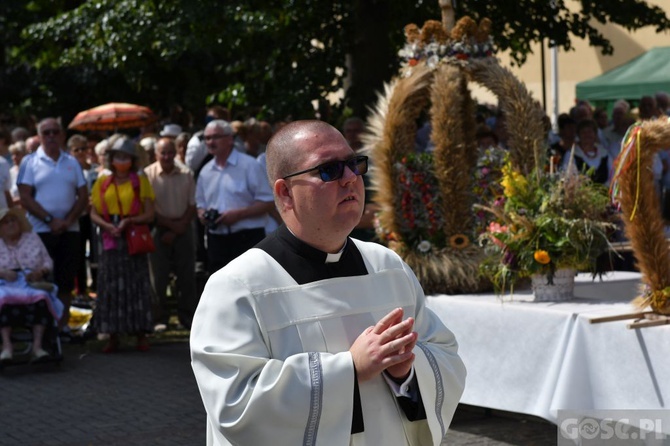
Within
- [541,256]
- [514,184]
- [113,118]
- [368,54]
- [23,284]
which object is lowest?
[23,284]

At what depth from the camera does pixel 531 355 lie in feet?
21.2

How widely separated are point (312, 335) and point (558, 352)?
326 cm

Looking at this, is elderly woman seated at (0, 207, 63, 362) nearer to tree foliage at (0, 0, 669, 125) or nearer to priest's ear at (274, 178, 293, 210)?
tree foliage at (0, 0, 669, 125)

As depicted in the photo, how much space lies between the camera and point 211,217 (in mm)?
10062

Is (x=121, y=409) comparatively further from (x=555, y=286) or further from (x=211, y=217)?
(x=555, y=286)

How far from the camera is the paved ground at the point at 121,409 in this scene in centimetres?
720

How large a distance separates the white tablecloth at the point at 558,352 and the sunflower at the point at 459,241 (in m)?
0.40

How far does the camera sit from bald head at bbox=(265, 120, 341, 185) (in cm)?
325

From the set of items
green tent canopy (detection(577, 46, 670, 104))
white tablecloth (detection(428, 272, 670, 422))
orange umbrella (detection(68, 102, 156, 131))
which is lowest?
white tablecloth (detection(428, 272, 670, 422))

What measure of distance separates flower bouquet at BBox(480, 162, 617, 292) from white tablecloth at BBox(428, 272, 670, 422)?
197mm

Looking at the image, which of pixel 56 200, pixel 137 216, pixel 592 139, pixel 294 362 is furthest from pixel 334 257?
pixel 592 139

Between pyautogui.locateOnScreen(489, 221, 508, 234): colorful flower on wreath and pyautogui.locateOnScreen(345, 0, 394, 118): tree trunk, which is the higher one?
pyautogui.locateOnScreen(345, 0, 394, 118): tree trunk

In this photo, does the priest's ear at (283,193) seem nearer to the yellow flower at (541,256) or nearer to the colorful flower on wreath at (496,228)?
the yellow flower at (541,256)

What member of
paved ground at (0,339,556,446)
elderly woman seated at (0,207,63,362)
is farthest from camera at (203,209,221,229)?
elderly woman seated at (0,207,63,362)
